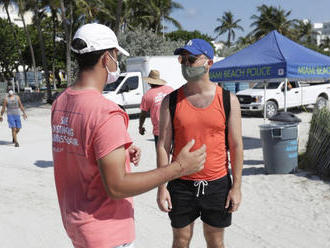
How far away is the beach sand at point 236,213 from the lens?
13.3ft

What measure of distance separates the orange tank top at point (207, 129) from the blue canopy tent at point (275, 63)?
235 inches

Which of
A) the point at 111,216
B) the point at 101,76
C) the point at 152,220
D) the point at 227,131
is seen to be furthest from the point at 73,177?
the point at 152,220

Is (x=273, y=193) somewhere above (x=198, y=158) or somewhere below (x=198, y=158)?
below

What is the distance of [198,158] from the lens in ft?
5.28

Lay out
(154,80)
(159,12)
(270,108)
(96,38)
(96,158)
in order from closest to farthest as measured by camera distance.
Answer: (96,158), (96,38), (154,80), (270,108), (159,12)

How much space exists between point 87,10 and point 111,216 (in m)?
26.0

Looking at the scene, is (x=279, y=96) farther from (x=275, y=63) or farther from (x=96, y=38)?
(x=96, y=38)

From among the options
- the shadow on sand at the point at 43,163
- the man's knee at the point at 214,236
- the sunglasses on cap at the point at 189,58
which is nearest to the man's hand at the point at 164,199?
the man's knee at the point at 214,236

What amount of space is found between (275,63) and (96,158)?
297 inches

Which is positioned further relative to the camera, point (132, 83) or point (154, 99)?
point (132, 83)

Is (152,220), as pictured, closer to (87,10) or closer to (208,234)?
(208,234)

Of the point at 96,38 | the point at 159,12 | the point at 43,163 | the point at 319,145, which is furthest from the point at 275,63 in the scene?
the point at 159,12

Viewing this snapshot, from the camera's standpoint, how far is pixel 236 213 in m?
4.88

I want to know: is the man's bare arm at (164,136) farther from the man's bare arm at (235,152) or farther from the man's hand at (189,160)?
the man's hand at (189,160)
